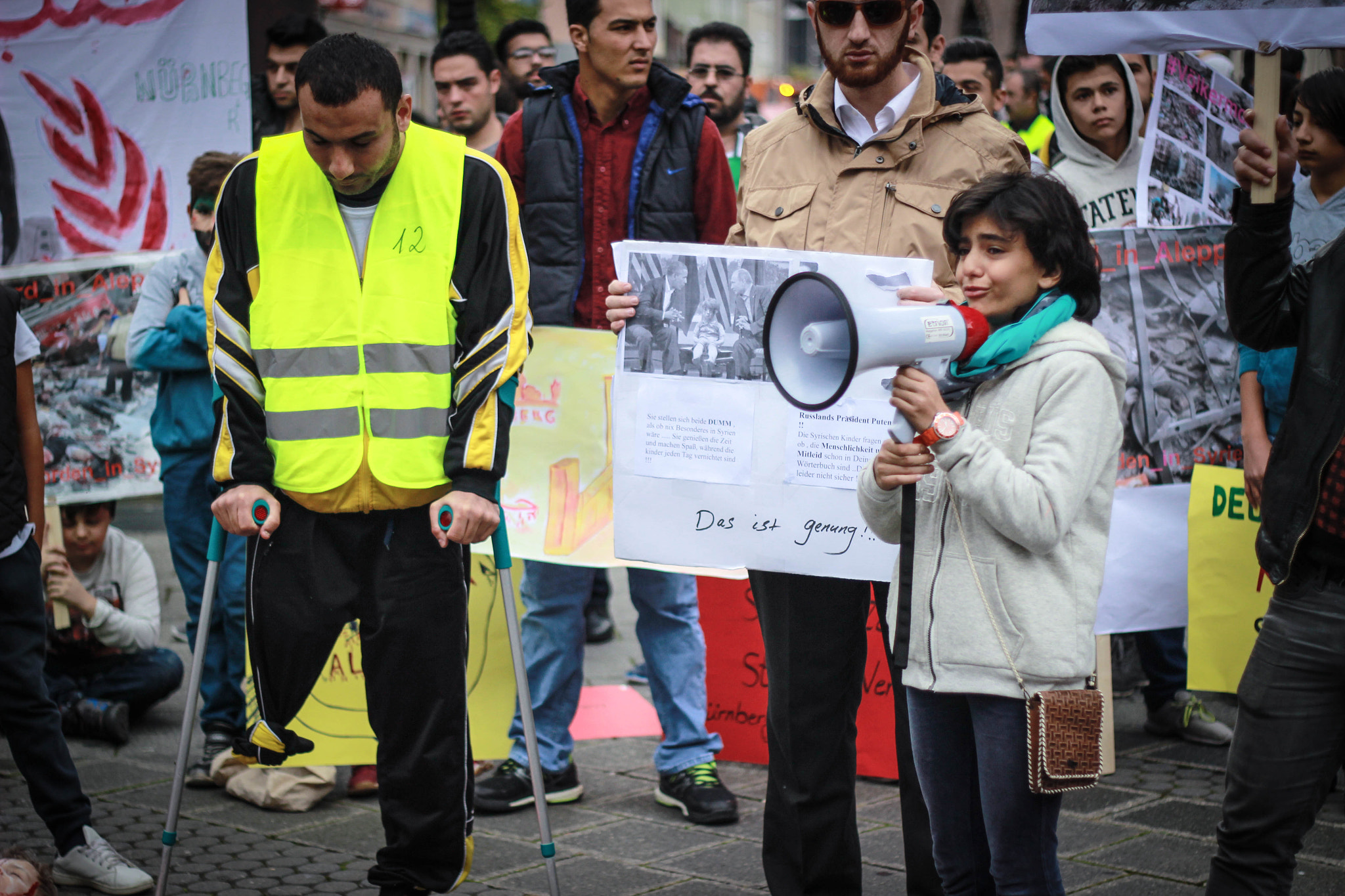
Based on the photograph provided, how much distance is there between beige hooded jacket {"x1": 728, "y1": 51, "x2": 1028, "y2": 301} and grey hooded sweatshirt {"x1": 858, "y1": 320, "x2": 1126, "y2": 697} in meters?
0.59

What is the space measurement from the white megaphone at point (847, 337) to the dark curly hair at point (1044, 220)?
7.1 inches

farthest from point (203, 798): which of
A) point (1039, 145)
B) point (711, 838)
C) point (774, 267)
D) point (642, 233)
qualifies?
point (1039, 145)

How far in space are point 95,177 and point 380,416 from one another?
315 cm

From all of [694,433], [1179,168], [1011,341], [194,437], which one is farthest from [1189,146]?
[194,437]

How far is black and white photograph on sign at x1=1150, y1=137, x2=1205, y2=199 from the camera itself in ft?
15.5

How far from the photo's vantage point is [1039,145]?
23.3 ft

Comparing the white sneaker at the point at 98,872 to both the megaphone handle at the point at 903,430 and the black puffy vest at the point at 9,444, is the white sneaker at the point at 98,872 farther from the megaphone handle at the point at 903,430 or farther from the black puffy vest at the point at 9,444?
the megaphone handle at the point at 903,430

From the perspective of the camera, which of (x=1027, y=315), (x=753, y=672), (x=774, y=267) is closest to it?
(x=1027, y=315)

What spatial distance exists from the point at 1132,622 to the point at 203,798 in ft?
10.5

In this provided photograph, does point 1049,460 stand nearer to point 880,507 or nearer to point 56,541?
point 880,507

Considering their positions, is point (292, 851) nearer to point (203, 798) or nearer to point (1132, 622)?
point (203, 798)

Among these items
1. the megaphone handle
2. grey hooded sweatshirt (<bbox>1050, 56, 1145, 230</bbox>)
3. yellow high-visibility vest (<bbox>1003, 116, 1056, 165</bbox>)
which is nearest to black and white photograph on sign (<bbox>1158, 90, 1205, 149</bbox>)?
grey hooded sweatshirt (<bbox>1050, 56, 1145, 230</bbox>)

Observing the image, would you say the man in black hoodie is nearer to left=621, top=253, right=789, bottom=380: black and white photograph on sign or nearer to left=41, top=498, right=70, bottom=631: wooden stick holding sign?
left=621, top=253, right=789, bottom=380: black and white photograph on sign

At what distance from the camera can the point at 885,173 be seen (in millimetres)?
3244
